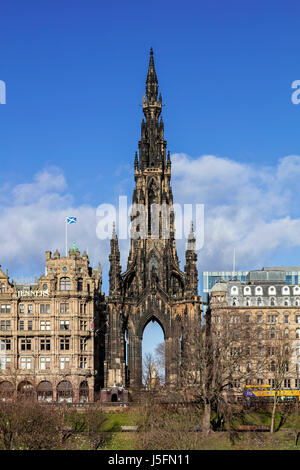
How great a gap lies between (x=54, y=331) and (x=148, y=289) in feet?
59.7

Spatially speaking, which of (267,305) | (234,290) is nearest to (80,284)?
(234,290)

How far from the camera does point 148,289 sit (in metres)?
167

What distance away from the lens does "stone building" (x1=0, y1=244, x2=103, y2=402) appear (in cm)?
16550

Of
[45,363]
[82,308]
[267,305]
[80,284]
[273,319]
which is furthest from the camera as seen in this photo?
[267,305]

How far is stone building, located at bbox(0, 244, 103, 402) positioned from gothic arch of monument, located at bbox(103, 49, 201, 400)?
6507 mm

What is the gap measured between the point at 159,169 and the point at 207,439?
6827 cm

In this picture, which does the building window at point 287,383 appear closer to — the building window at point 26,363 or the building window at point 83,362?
the building window at point 83,362

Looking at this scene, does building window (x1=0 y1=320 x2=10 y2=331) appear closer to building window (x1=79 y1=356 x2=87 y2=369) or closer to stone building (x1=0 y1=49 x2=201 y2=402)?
stone building (x1=0 y1=49 x2=201 y2=402)

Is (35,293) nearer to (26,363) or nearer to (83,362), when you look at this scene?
(26,363)

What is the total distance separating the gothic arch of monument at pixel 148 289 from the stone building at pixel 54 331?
6.51 meters

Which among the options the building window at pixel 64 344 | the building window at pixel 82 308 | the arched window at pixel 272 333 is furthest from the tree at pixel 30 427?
the arched window at pixel 272 333

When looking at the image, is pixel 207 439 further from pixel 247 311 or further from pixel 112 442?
pixel 247 311

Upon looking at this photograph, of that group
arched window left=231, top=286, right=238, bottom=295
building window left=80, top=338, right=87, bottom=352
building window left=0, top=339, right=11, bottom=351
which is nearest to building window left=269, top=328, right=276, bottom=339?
arched window left=231, top=286, right=238, bottom=295
